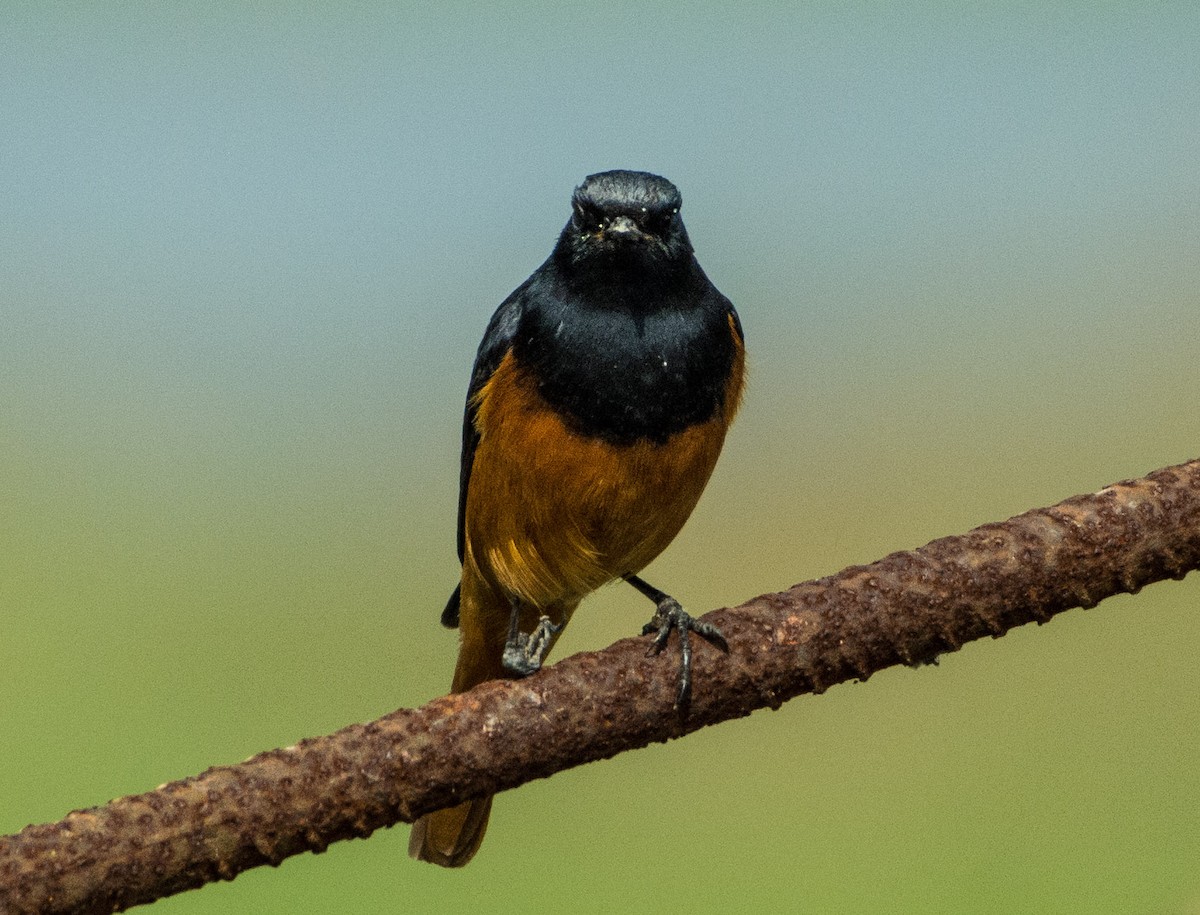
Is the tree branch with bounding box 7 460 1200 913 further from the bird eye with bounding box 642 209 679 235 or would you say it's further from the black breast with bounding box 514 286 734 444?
the bird eye with bounding box 642 209 679 235

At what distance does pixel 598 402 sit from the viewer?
14.8 ft

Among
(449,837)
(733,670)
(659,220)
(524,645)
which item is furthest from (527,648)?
(733,670)

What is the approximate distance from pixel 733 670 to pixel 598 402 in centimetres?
203

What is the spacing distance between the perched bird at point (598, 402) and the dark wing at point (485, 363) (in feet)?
0.04

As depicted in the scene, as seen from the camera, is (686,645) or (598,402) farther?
(598,402)

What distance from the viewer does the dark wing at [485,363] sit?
496 cm

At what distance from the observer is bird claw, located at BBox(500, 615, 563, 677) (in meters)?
5.22

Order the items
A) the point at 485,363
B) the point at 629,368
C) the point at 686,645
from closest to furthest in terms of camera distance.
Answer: the point at 686,645, the point at 629,368, the point at 485,363

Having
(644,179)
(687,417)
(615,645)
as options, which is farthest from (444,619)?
(615,645)

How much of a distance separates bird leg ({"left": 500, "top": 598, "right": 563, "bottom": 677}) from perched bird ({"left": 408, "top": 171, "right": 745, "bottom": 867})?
25 cm

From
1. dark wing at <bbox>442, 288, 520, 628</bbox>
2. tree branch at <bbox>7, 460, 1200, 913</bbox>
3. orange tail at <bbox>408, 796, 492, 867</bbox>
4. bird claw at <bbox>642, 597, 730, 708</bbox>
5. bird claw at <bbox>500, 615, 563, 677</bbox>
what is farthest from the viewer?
bird claw at <bbox>500, 615, 563, 677</bbox>

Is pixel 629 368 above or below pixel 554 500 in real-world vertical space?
Answer: above

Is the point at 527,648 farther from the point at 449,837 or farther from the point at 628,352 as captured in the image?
the point at 628,352

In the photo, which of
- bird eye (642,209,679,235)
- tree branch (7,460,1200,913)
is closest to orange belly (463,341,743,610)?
bird eye (642,209,679,235)
